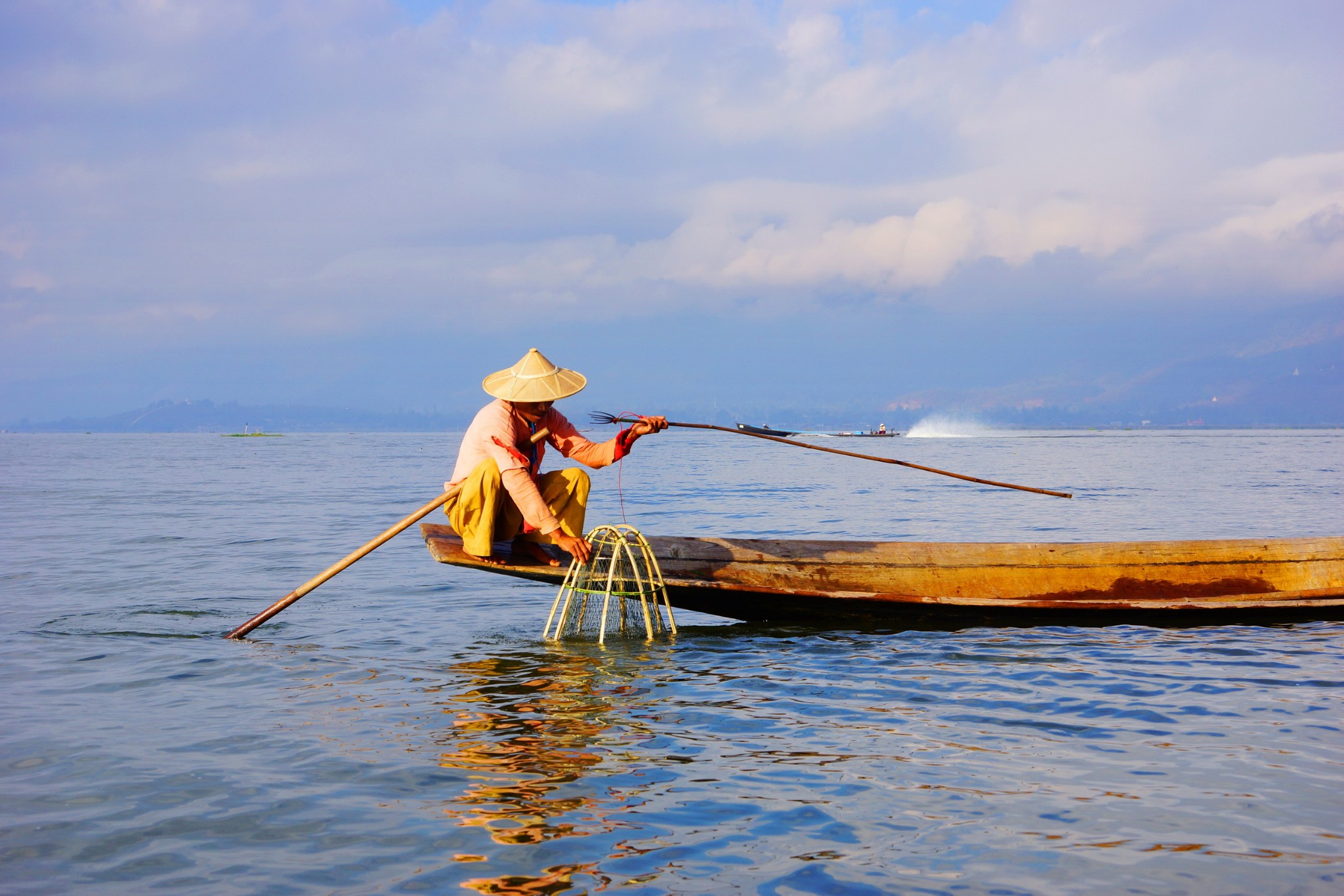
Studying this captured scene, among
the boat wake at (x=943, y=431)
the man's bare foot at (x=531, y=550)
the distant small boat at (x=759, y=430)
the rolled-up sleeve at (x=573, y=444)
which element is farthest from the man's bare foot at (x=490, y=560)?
the boat wake at (x=943, y=431)

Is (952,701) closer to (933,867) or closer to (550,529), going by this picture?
(933,867)

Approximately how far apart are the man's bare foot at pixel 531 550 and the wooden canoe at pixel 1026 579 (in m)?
0.56

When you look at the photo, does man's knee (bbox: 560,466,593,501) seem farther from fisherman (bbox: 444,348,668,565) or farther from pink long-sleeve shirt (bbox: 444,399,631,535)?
pink long-sleeve shirt (bbox: 444,399,631,535)

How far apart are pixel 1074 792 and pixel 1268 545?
15.1 feet

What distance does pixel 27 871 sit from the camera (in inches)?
141

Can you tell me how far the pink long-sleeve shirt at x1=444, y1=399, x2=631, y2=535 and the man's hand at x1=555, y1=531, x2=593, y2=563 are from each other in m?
0.08

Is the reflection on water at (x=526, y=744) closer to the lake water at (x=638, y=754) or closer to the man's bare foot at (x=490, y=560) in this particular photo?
the lake water at (x=638, y=754)

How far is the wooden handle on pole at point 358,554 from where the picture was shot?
264 inches

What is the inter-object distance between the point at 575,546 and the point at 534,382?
49.3 inches

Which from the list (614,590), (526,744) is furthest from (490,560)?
(526,744)

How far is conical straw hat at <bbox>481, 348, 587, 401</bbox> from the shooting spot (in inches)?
263

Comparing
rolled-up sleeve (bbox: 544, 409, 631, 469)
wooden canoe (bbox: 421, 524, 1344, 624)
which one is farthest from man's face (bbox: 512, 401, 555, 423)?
wooden canoe (bbox: 421, 524, 1344, 624)

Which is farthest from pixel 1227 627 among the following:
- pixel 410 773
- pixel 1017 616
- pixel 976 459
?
pixel 976 459

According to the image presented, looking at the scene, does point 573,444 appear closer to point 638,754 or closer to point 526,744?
point 526,744
